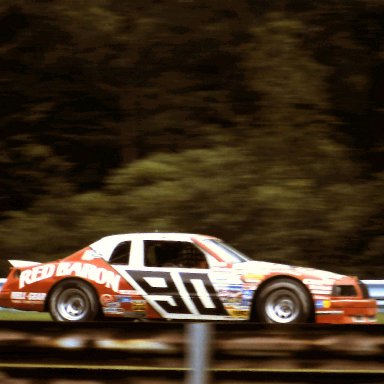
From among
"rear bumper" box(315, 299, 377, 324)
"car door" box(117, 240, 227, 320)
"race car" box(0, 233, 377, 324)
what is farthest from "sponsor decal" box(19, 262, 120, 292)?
"rear bumper" box(315, 299, 377, 324)

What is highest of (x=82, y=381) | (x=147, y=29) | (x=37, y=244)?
(x=147, y=29)

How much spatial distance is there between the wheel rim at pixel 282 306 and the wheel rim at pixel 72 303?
2.08 m

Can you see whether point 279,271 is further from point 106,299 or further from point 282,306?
point 106,299

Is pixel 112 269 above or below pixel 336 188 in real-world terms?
below

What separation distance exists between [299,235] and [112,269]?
25.8ft

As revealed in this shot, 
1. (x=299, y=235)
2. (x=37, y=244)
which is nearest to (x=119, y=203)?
(x=37, y=244)

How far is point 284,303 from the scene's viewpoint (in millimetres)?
12086

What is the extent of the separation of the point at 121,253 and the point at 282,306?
2031 millimetres

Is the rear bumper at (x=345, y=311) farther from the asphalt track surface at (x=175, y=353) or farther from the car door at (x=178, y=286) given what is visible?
the asphalt track surface at (x=175, y=353)

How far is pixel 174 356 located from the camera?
6.80 m

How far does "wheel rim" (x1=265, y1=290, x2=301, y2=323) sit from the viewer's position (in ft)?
39.3

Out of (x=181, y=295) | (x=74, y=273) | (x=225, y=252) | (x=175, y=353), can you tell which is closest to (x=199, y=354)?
(x=175, y=353)

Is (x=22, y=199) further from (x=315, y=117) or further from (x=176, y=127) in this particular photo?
(x=315, y=117)

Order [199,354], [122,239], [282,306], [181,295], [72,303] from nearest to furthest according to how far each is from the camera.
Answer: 1. [199,354]
2. [282,306]
3. [181,295]
4. [72,303]
5. [122,239]
